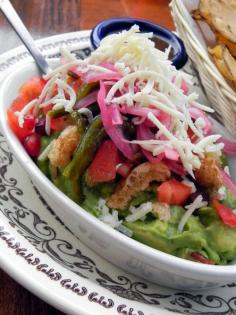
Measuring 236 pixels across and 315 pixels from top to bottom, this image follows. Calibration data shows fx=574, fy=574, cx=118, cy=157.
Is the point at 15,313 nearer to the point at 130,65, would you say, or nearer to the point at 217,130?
the point at 130,65

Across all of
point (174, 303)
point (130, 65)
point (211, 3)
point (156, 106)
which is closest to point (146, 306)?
point (174, 303)

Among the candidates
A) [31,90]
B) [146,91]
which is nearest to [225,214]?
[146,91]

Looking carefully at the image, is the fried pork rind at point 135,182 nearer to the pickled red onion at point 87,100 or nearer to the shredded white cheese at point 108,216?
the shredded white cheese at point 108,216

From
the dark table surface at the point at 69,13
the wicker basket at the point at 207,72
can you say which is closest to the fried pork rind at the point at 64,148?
the wicker basket at the point at 207,72

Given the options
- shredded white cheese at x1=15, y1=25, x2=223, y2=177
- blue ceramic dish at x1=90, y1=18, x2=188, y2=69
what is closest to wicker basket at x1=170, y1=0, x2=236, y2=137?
blue ceramic dish at x1=90, y1=18, x2=188, y2=69

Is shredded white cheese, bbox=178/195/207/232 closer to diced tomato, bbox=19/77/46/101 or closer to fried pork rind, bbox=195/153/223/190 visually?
fried pork rind, bbox=195/153/223/190

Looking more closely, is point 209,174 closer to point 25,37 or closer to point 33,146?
point 33,146
